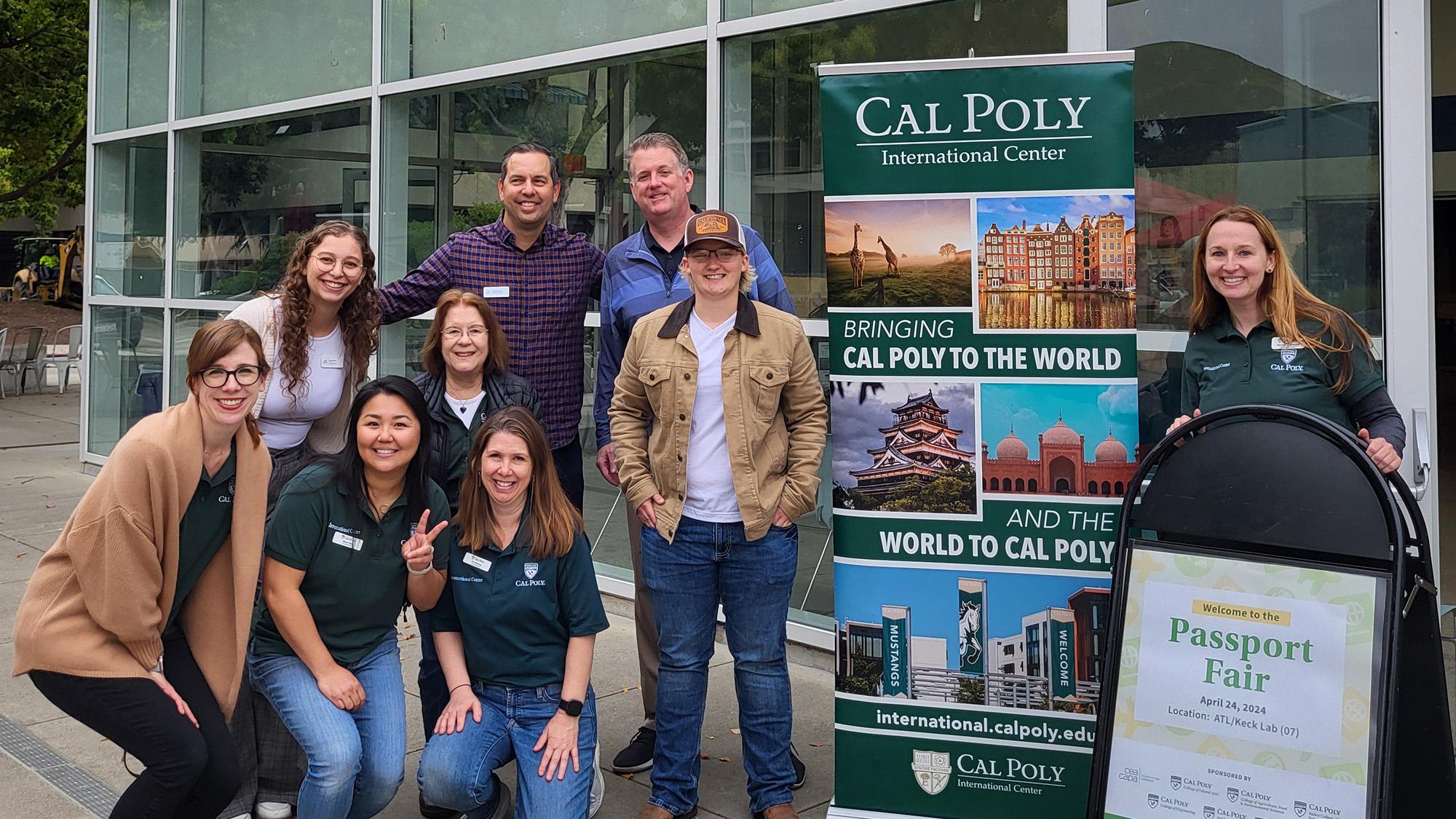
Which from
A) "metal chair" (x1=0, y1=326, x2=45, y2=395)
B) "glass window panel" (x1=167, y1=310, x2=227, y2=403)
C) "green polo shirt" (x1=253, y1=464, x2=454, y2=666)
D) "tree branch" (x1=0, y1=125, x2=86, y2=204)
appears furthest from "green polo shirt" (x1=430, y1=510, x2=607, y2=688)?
"tree branch" (x1=0, y1=125, x2=86, y2=204)

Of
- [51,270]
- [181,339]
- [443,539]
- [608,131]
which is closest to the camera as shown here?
[443,539]

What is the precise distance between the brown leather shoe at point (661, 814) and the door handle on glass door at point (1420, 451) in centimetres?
209

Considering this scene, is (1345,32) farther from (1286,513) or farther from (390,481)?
(390,481)

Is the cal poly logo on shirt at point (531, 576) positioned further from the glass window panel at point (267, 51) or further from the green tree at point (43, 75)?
the green tree at point (43, 75)

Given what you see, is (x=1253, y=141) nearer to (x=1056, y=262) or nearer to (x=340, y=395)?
(x=1056, y=262)

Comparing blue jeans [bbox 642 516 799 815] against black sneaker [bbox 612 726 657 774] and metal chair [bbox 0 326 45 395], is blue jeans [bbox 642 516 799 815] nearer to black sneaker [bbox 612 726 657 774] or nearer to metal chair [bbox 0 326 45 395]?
black sneaker [bbox 612 726 657 774]

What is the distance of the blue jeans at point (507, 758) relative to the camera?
124 inches

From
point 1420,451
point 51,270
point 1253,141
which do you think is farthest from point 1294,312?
point 51,270

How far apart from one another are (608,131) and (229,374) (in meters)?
3.40

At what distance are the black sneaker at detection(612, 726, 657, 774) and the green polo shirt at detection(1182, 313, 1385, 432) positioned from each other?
2.02 m

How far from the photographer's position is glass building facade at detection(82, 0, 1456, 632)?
12.8ft

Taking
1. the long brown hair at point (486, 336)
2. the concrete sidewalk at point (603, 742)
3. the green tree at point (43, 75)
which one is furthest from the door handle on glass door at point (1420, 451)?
the green tree at point (43, 75)

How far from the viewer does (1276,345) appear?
309cm

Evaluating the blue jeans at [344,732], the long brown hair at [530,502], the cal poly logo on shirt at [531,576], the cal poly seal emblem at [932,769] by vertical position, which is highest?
the long brown hair at [530,502]
